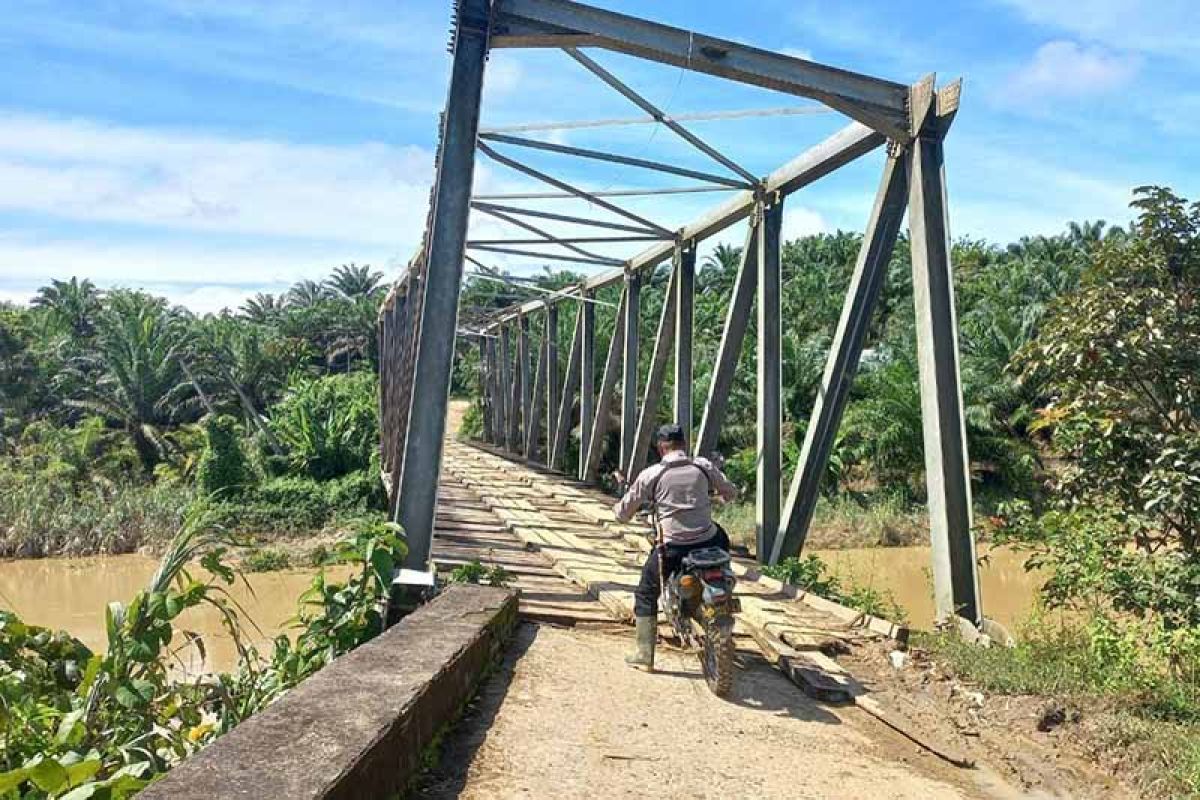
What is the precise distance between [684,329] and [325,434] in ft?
41.4

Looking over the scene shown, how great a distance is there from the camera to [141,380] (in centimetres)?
2723

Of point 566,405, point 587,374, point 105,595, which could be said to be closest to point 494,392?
point 566,405

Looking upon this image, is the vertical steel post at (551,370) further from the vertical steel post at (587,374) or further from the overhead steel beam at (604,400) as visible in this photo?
the overhead steel beam at (604,400)

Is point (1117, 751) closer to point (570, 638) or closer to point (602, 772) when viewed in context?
point (602, 772)

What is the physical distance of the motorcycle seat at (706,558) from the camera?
515cm

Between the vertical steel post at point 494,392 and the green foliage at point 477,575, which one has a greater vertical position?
the vertical steel post at point 494,392

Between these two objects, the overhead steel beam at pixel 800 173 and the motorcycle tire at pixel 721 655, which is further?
the overhead steel beam at pixel 800 173

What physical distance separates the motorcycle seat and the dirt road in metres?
0.59

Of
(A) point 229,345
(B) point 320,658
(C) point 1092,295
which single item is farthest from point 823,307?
(B) point 320,658

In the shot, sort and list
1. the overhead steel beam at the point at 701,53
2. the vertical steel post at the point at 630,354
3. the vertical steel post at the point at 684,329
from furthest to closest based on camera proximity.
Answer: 1. the vertical steel post at the point at 630,354
2. the vertical steel post at the point at 684,329
3. the overhead steel beam at the point at 701,53

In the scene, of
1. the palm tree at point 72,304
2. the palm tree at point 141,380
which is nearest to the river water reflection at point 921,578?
the palm tree at point 141,380

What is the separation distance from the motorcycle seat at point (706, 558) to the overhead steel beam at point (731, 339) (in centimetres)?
427

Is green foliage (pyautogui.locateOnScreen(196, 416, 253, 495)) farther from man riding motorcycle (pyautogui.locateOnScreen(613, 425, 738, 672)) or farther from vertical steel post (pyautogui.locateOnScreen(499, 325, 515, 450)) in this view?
man riding motorcycle (pyautogui.locateOnScreen(613, 425, 738, 672))

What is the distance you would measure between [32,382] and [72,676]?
1176 inches
